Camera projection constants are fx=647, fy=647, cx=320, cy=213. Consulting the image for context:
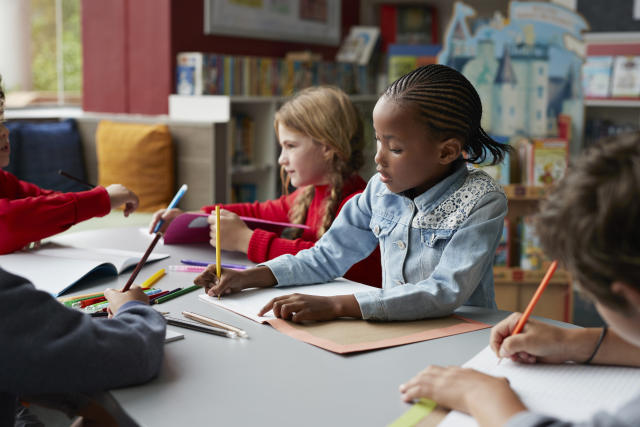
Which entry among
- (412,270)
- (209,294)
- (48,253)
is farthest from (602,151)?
(48,253)

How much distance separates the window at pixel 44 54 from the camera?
3846 mm

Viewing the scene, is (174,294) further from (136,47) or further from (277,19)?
(277,19)

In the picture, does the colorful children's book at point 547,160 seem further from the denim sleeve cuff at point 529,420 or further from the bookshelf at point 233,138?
the denim sleeve cuff at point 529,420

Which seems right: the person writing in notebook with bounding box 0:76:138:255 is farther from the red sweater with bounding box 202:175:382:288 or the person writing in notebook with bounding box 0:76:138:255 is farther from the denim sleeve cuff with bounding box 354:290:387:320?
the denim sleeve cuff with bounding box 354:290:387:320

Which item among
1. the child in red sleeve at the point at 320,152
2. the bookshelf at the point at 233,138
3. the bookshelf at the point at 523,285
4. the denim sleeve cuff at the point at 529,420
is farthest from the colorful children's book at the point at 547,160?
the denim sleeve cuff at the point at 529,420

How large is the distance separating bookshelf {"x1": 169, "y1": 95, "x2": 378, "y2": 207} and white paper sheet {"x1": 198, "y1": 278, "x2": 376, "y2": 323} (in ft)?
7.00

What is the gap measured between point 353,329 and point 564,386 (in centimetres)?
34

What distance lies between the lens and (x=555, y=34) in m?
2.62

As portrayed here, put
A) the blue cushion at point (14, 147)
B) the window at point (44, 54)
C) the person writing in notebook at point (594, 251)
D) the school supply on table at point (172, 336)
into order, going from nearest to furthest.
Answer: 1. the person writing in notebook at point (594, 251)
2. the school supply on table at point (172, 336)
3. the blue cushion at point (14, 147)
4. the window at point (44, 54)

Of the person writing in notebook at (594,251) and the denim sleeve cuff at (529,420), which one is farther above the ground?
the person writing in notebook at (594,251)

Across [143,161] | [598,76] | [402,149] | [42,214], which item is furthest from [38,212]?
[598,76]

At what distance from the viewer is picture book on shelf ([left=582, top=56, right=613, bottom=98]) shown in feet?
12.6

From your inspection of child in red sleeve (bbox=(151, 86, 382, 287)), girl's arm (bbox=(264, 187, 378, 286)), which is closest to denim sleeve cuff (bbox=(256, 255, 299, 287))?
girl's arm (bbox=(264, 187, 378, 286))

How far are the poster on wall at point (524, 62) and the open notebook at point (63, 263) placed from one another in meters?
1.72
